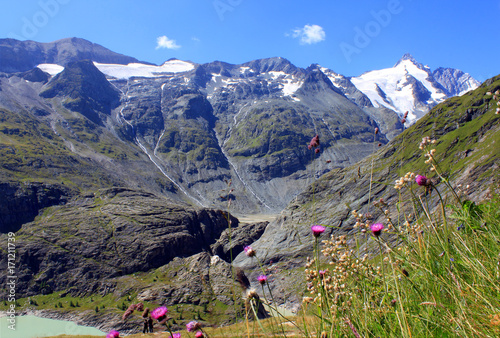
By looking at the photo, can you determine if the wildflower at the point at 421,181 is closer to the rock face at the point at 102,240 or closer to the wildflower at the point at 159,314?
the wildflower at the point at 159,314

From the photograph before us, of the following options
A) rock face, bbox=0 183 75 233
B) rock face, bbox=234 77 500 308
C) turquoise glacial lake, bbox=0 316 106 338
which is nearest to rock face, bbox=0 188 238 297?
rock face, bbox=0 183 75 233

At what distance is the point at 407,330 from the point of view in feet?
5.71

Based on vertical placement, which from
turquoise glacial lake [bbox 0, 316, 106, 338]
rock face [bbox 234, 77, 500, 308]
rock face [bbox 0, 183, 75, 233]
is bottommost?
turquoise glacial lake [bbox 0, 316, 106, 338]

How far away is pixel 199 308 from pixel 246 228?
54.1 m

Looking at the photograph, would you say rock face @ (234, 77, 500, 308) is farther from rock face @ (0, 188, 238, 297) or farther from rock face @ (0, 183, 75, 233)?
rock face @ (0, 183, 75, 233)

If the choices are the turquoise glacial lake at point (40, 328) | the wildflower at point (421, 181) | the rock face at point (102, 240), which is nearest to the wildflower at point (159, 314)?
the wildflower at point (421, 181)

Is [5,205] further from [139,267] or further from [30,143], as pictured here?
[30,143]

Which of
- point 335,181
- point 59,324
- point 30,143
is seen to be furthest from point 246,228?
point 30,143

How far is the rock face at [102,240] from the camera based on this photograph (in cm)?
8650

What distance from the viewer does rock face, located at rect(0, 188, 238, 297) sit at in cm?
8650

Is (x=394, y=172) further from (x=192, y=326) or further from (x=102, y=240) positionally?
(x=192, y=326)

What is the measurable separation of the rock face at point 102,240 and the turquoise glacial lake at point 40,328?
12.0 m

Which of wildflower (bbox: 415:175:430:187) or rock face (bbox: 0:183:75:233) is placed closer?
wildflower (bbox: 415:175:430:187)

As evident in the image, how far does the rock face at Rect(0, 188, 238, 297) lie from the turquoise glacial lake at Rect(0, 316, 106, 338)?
1204 cm
